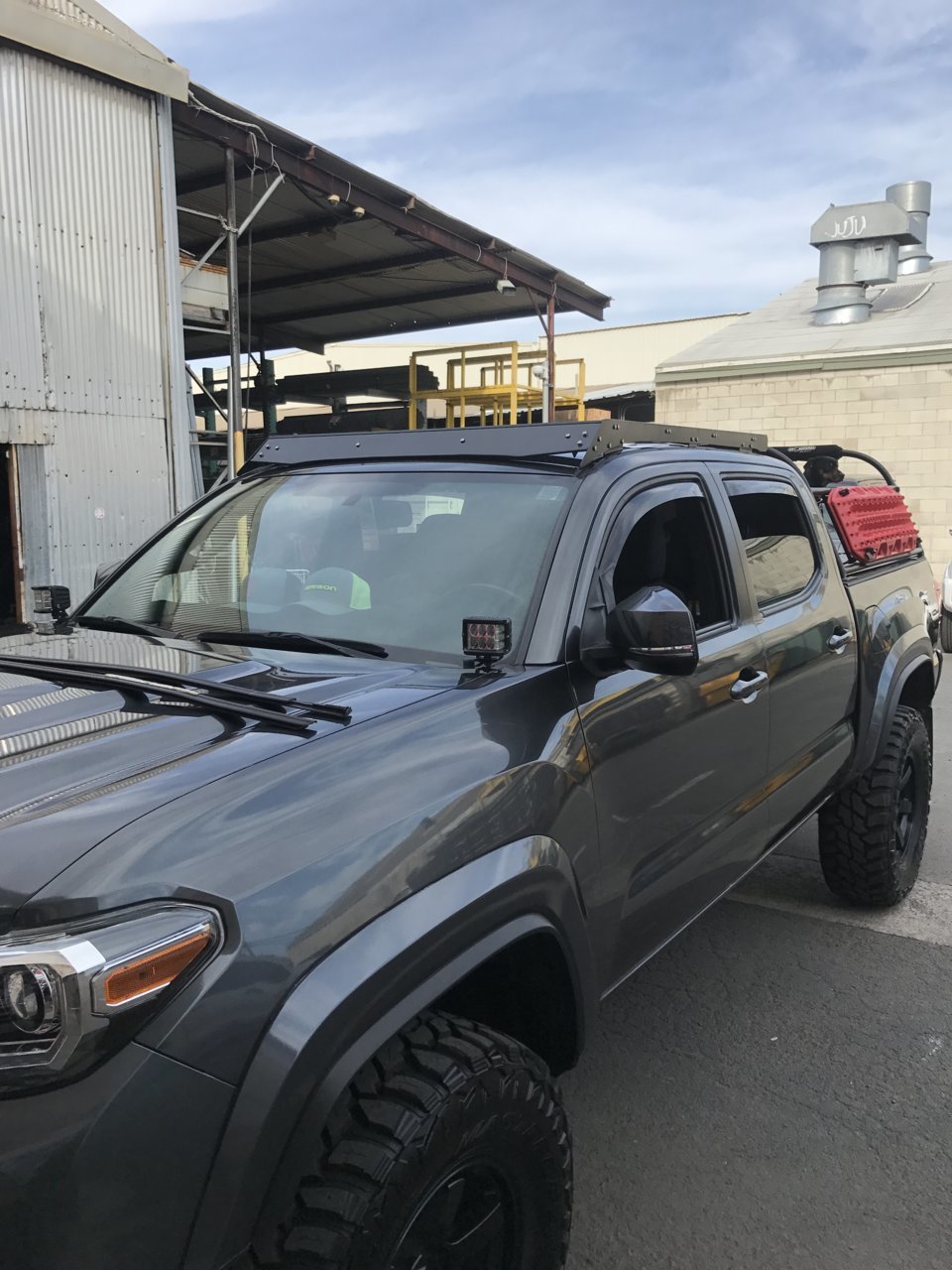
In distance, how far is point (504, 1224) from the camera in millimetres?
1927

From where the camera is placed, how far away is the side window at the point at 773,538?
3436mm

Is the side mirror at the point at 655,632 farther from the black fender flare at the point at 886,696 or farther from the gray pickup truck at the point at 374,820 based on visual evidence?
the black fender flare at the point at 886,696

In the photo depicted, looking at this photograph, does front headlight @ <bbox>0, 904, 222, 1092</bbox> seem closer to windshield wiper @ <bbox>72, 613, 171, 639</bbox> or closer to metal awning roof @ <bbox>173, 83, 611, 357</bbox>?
windshield wiper @ <bbox>72, 613, 171, 639</bbox>

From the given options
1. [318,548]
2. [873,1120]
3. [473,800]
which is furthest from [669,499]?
[873,1120]

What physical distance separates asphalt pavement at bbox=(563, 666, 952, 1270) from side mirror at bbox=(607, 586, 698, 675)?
4.42 ft

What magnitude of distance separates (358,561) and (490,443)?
506 mm

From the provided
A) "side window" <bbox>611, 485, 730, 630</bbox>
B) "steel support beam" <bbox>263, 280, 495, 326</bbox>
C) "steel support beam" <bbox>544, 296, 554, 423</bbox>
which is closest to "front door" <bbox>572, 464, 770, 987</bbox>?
"side window" <bbox>611, 485, 730, 630</bbox>

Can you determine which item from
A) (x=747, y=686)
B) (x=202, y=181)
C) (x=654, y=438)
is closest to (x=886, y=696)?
(x=747, y=686)

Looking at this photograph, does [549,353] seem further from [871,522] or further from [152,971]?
[152,971]

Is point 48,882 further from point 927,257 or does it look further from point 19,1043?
point 927,257

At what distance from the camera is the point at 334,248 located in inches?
578

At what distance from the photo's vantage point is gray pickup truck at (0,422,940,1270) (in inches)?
54.1

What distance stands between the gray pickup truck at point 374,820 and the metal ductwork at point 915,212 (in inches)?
837

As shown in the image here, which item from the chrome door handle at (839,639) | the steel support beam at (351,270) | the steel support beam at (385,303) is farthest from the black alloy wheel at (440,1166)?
the steel support beam at (385,303)
